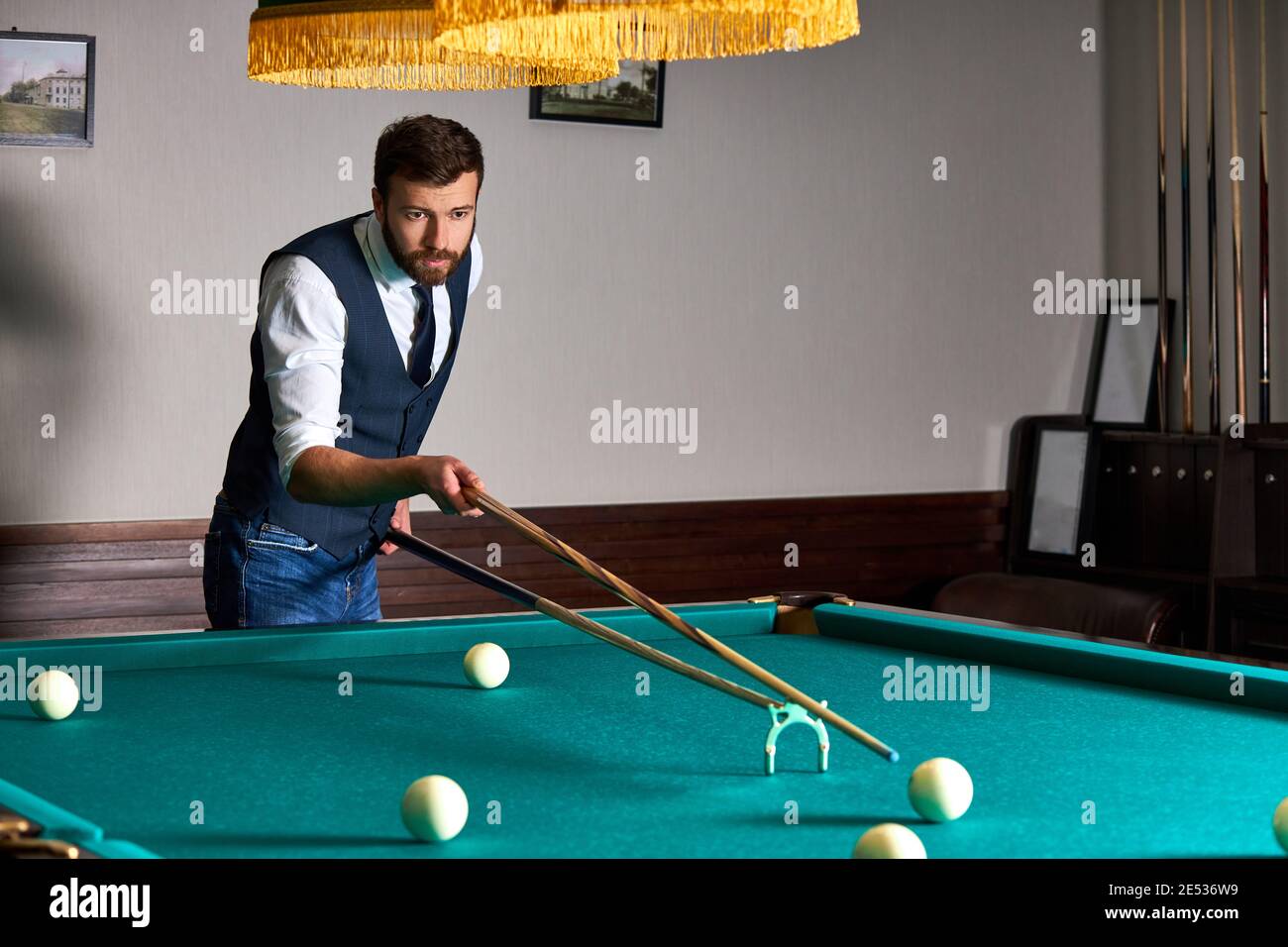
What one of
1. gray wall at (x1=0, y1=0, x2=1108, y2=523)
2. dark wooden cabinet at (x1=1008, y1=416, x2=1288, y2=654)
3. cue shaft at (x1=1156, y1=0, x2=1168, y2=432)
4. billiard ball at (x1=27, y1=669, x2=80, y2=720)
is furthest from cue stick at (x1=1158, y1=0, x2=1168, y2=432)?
billiard ball at (x1=27, y1=669, x2=80, y2=720)

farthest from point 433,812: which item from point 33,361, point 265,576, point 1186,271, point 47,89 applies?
point 1186,271

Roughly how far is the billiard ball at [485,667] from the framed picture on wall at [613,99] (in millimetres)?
2393

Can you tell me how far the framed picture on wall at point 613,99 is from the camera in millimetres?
4262

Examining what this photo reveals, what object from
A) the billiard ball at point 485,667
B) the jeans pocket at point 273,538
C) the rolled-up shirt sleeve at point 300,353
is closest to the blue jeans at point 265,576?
the jeans pocket at point 273,538

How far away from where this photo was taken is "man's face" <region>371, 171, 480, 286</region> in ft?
8.66

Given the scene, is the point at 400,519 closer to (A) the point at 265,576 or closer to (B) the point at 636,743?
(A) the point at 265,576

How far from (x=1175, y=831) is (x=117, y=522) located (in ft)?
9.91

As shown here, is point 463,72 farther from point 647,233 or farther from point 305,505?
point 647,233

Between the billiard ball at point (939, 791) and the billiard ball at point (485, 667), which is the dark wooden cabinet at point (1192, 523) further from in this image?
the billiard ball at point (939, 791)

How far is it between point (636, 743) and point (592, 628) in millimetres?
268

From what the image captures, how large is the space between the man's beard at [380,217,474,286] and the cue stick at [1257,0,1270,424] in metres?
2.62

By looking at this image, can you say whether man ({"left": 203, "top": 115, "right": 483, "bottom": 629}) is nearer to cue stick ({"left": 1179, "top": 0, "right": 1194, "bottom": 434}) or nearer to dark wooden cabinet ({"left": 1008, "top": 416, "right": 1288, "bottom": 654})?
dark wooden cabinet ({"left": 1008, "top": 416, "right": 1288, "bottom": 654})

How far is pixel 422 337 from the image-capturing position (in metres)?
2.86
